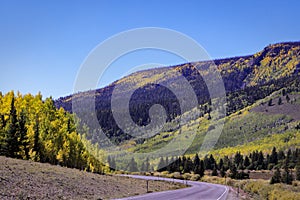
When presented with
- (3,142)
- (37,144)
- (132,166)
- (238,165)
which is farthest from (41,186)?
(132,166)

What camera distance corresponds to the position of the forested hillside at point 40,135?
60.1m

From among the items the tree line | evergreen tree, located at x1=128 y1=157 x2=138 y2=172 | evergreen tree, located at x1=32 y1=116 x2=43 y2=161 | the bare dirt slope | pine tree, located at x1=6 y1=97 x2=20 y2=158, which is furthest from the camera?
evergreen tree, located at x1=128 y1=157 x2=138 y2=172

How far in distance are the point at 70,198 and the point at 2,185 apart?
548 cm

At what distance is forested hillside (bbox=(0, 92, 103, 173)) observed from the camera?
2366 inches

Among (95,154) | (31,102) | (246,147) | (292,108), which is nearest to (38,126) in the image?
(31,102)

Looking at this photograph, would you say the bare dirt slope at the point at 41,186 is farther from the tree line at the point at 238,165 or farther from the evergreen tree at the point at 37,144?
the tree line at the point at 238,165

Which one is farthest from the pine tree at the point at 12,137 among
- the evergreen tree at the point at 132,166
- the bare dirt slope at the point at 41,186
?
the evergreen tree at the point at 132,166

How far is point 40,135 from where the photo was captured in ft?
213

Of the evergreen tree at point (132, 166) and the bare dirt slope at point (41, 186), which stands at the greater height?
the evergreen tree at point (132, 166)

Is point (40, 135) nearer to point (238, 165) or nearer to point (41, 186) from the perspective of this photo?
point (41, 186)

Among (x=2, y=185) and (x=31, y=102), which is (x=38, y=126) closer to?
(x=31, y=102)

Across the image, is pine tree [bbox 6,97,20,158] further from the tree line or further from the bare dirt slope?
the tree line

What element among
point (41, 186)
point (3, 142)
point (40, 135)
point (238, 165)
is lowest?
point (41, 186)

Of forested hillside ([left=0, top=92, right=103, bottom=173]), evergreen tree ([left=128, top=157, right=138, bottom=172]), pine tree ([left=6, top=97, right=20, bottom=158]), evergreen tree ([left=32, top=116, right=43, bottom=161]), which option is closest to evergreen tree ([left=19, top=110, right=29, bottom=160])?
forested hillside ([left=0, top=92, right=103, bottom=173])
